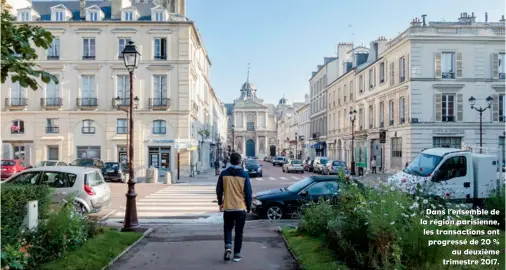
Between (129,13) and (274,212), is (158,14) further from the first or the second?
(274,212)

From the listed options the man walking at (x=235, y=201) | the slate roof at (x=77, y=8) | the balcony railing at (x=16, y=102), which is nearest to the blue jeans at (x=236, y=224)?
the man walking at (x=235, y=201)

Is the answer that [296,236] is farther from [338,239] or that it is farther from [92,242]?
[92,242]

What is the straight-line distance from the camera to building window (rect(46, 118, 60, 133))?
3647 cm

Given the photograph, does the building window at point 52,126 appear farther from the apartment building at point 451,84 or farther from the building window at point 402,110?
the apartment building at point 451,84

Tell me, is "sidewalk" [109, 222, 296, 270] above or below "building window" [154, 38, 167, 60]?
below

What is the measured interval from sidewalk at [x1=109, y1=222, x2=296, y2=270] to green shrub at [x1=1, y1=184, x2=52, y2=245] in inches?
65.5

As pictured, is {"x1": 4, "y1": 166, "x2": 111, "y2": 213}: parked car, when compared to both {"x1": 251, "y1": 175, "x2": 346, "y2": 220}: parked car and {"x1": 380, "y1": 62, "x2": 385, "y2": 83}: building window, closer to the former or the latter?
{"x1": 251, "y1": 175, "x2": 346, "y2": 220}: parked car

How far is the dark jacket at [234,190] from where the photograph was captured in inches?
288

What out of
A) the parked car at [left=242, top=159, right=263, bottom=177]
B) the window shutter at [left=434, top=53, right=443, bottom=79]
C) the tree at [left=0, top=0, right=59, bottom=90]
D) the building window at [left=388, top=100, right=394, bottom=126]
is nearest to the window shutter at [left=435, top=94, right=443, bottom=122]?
the window shutter at [left=434, top=53, right=443, bottom=79]

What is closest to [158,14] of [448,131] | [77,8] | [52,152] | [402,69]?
[77,8]

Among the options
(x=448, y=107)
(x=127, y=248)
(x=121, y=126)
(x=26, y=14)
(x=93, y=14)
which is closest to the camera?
(x=127, y=248)

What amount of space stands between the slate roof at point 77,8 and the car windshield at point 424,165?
2830cm

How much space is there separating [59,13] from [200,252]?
1395 inches

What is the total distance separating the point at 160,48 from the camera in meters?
36.5
